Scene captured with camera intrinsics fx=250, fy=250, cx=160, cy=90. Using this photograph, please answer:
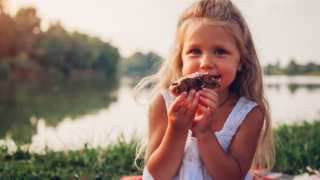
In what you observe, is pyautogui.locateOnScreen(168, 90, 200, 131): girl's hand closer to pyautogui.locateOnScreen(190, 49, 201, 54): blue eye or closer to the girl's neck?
pyautogui.locateOnScreen(190, 49, 201, 54): blue eye

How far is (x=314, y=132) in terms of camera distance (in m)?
4.88

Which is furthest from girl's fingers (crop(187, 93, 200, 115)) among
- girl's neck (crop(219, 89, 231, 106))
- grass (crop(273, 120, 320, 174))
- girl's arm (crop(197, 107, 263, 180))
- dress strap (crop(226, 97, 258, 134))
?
grass (crop(273, 120, 320, 174))

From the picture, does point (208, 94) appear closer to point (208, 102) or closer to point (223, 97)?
point (208, 102)

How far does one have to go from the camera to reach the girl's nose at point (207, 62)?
195 centimetres

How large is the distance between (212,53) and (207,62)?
12 cm

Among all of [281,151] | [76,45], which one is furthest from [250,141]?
[76,45]

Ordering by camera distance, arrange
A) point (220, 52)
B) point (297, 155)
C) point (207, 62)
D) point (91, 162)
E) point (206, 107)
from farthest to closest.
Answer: point (297, 155) < point (91, 162) < point (220, 52) < point (207, 62) < point (206, 107)

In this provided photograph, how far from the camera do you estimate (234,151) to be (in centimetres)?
207

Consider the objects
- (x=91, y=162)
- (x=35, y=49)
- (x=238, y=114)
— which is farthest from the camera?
(x=35, y=49)

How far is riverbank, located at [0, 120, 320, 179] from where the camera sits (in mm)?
3135

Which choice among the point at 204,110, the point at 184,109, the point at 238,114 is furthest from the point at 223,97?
the point at 184,109

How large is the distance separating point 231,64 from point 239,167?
2.77ft

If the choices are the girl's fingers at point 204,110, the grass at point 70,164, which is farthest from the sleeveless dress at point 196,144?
the grass at point 70,164

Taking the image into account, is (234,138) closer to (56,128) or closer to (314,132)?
(314,132)
